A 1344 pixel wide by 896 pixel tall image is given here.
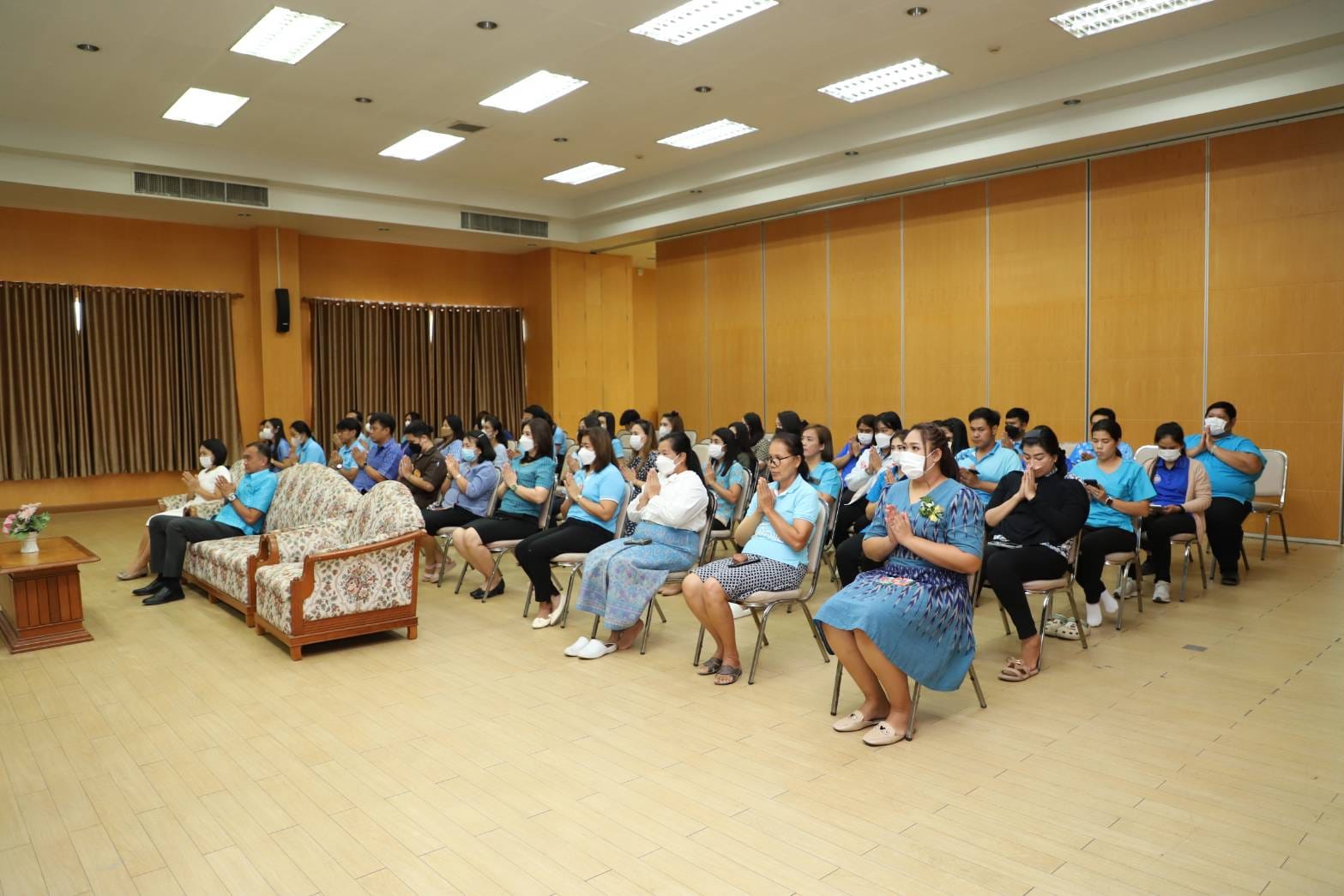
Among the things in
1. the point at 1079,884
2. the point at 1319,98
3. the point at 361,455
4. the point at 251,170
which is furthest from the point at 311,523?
the point at 1319,98

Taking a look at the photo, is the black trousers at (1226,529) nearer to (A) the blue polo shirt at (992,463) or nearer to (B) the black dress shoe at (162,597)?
(A) the blue polo shirt at (992,463)

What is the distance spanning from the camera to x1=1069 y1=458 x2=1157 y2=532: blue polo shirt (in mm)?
5680

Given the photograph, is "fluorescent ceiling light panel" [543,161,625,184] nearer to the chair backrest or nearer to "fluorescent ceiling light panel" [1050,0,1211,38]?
"fluorescent ceiling light panel" [1050,0,1211,38]

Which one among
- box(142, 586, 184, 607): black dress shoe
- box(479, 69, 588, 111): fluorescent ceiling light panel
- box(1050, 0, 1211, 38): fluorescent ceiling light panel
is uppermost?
box(479, 69, 588, 111): fluorescent ceiling light panel

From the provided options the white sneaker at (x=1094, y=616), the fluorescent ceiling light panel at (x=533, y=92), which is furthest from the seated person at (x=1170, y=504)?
the fluorescent ceiling light panel at (x=533, y=92)

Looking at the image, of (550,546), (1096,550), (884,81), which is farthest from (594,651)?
(884,81)

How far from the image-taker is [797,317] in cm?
1223

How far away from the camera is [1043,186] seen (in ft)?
31.3

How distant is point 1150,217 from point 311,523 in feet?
26.7

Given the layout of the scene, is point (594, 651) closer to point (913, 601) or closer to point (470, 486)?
point (913, 601)

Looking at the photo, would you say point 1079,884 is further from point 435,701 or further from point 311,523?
point 311,523

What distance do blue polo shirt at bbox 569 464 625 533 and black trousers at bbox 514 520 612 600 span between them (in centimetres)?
4

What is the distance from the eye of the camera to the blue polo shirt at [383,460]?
8242 millimetres

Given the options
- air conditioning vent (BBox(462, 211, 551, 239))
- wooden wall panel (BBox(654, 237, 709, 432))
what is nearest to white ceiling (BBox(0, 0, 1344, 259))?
air conditioning vent (BBox(462, 211, 551, 239))
